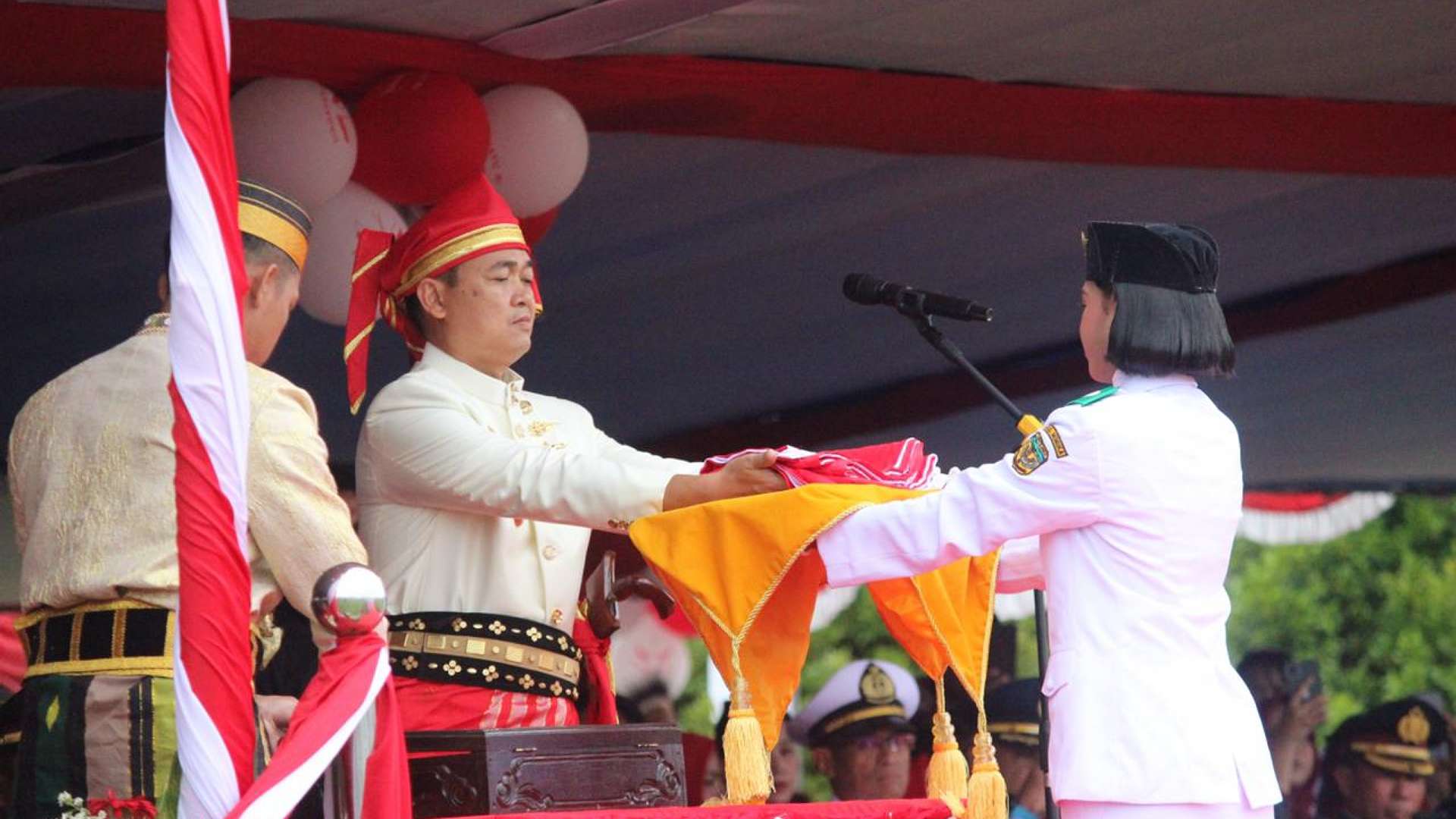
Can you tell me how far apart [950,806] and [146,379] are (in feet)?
5.06

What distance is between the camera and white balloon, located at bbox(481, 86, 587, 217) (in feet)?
Answer: 15.8

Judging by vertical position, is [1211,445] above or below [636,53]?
below

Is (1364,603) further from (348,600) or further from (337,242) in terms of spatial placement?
(348,600)

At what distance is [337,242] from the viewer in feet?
15.5

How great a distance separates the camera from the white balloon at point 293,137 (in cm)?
440

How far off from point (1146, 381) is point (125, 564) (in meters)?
1.68

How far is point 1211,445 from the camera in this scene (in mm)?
3133

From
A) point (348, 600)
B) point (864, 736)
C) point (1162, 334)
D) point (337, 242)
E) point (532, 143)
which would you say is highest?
point (532, 143)

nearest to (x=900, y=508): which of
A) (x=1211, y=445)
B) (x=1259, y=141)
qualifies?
(x=1211, y=445)

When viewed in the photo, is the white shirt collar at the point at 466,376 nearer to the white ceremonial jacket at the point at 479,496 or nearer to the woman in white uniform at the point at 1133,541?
the white ceremonial jacket at the point at 479,496

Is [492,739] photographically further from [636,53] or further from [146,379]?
[636,53]

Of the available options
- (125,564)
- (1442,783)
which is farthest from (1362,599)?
(125,564)

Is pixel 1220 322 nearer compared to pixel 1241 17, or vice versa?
pixel 1220 322

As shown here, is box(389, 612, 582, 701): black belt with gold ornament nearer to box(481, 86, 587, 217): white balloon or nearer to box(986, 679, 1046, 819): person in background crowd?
box(481, 86, 587, 217): white balloon
